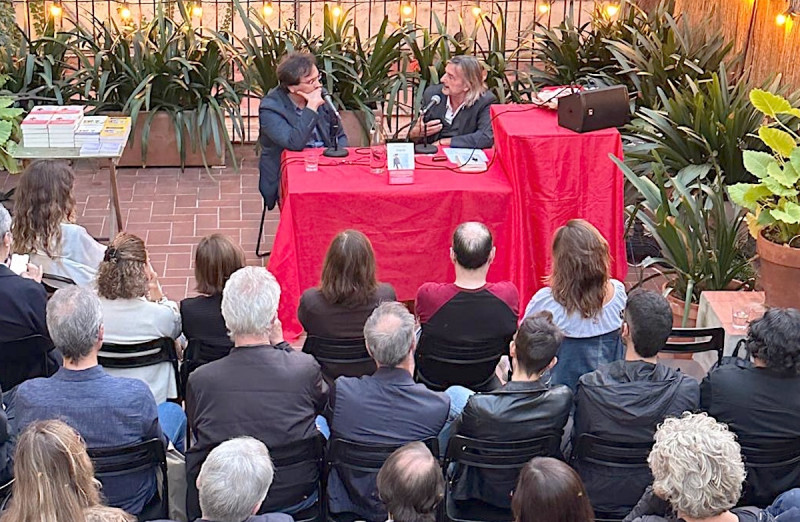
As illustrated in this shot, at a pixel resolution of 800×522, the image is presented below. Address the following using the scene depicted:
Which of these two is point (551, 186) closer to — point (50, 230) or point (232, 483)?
point (50, 230)

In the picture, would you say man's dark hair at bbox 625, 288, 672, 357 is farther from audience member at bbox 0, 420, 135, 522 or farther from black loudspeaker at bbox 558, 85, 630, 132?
black loudspeaker at bbox 558, 85, 630, 132

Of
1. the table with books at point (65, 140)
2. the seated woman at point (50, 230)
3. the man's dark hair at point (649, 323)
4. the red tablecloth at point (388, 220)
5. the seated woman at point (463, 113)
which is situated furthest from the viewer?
the seated woman at point (463, 113)

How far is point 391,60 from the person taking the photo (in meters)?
7.21

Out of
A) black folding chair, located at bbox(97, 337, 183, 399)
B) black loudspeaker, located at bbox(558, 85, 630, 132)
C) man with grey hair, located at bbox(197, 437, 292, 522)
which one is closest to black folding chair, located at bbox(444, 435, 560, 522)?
man with grey hair, located at bbox(197, 437, 292, 522)

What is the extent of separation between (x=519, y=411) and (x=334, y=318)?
93 centimetres

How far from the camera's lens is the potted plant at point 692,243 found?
487cm

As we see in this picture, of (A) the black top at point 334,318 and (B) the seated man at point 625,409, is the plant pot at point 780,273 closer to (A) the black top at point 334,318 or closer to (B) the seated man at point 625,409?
(B) the seated man at point 625,409

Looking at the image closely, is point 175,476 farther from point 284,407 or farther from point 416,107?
point 416,107

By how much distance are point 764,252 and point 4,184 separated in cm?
470

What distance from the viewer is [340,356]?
3.88 meters

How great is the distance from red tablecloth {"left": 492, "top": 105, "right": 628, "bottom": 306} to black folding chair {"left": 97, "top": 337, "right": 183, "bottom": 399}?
1.97 m

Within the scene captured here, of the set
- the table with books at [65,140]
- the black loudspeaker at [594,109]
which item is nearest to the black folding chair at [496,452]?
the black loudspeaker at [594,109]

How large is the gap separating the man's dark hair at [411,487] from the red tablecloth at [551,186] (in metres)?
2.57

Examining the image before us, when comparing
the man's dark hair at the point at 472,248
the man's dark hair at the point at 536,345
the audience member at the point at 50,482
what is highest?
the man's dark hair at the point at 472,248
